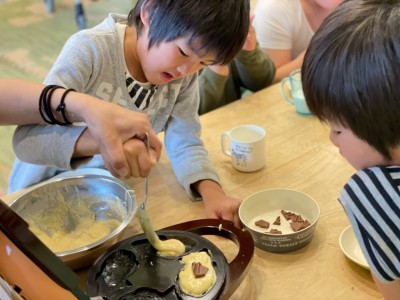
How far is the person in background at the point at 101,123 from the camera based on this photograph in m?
0.85

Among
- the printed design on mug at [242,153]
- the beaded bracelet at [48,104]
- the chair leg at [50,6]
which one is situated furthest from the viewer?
the chair leg at [50,6]

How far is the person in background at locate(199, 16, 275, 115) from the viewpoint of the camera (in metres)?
1.66

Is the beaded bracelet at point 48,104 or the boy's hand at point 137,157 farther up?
the beaded bracelet at point 48,104

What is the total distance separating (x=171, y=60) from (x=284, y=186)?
1.24ft

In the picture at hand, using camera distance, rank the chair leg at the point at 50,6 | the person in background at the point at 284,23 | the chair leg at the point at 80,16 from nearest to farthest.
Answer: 1. the person in background at the point at 284,23
2. the chair leg at the point at 80,16
3. the chair leg at the point at 50,6

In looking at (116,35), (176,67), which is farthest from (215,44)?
(116,35)

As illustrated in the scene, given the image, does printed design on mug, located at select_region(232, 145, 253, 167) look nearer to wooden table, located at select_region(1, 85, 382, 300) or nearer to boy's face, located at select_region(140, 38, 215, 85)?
wooden table, located at select_region(1, 85, 382, 300)

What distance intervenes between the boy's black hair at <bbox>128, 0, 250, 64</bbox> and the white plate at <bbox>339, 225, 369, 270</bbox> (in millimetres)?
433

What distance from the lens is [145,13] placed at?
1062 mm

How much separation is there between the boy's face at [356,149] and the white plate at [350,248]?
0.20m

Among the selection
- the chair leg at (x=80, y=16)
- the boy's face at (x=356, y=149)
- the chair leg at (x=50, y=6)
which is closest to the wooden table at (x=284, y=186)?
the boy's face at (x=356, y=149)

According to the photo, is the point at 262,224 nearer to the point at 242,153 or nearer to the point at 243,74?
the point at 242,153

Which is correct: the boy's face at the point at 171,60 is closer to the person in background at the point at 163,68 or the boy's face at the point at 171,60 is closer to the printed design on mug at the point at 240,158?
the person in background at the point at 163,68

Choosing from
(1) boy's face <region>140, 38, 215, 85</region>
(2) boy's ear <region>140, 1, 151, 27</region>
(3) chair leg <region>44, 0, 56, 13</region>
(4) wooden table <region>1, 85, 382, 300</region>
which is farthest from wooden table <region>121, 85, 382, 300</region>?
(3) chair leg <region>44, 0, 56, 13</region>
